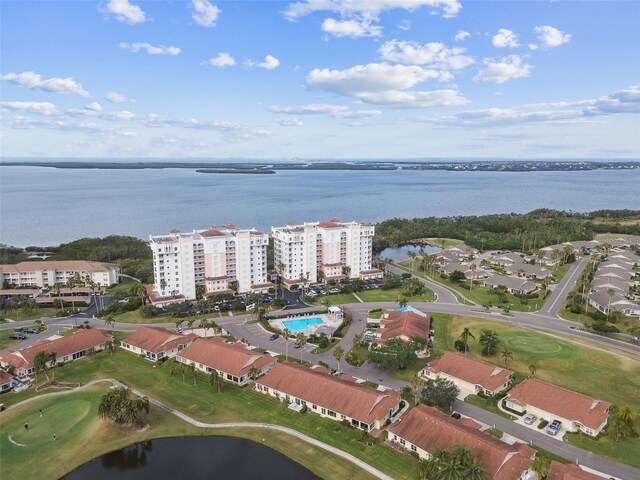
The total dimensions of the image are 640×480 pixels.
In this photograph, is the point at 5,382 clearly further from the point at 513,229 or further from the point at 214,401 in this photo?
the point at 513,229

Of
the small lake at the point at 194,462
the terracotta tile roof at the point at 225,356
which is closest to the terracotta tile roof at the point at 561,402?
the small lake at the point at 194,462

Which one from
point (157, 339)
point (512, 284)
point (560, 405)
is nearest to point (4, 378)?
point (157, 339)

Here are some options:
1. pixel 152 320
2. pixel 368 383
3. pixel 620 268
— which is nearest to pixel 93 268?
pixel 152 320

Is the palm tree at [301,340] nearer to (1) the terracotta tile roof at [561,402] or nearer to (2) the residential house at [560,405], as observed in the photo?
(2) the residential house at [560,405]

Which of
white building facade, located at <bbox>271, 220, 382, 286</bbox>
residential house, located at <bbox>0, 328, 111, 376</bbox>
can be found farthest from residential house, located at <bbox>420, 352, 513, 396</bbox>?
residential house, located at <bbox>0, 328, 111, 376</bbox>

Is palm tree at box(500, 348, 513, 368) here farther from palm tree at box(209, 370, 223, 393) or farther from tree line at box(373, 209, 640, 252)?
tree line at box(373, 209, 640, 252)
